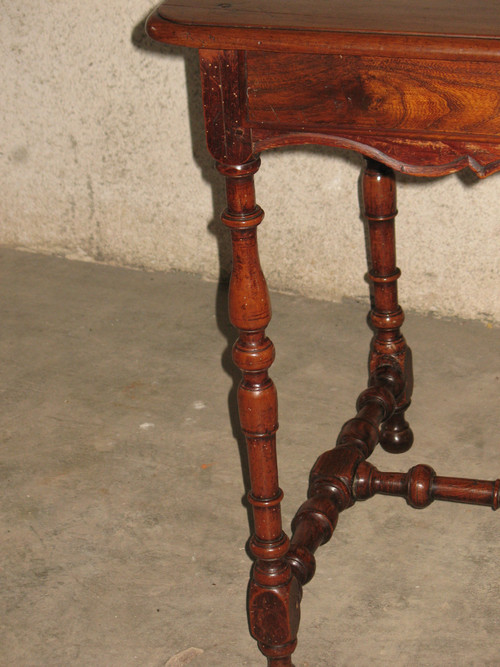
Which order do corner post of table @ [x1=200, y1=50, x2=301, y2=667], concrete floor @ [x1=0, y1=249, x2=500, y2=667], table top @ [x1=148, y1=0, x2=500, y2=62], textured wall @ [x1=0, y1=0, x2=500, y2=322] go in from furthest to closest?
textured wall @ [x1=0, y1=0, x2=500, y2=322] → concrete floor @ [x1=0, y1=249, x2=500, y2=667] → corner post of table @ [x1=200, y1=50, x2=301, y2=667] → table top @ [x1=148, y1=0, x2=500, y2=62]

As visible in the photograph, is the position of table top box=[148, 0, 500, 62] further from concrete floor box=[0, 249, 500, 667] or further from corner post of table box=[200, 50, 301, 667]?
concrete floor box=[0, 249, 500, 667]

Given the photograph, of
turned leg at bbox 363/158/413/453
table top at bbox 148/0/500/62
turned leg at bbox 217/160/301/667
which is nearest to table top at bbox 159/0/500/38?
table top at bbox 148/0/500/62

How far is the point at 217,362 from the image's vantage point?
2.58m

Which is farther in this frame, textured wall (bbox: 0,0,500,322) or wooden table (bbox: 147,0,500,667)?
textured wall (bbox: 0,0,500,322)

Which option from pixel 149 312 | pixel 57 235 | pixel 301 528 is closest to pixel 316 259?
pixel 149 312

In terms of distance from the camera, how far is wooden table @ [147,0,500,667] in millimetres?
1139

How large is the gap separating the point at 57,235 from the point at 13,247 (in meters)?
0.21

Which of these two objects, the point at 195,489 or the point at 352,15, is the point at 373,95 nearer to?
the point at 352,15

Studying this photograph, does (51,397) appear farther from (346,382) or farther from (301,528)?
(301,528)

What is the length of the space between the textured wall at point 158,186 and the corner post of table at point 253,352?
141 centimetres

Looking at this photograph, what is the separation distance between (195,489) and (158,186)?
131 centimetres

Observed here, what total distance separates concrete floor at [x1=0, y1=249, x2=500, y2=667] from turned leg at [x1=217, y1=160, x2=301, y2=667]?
11cm

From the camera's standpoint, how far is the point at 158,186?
306 cm

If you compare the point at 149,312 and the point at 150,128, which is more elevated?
the point at 150,128
